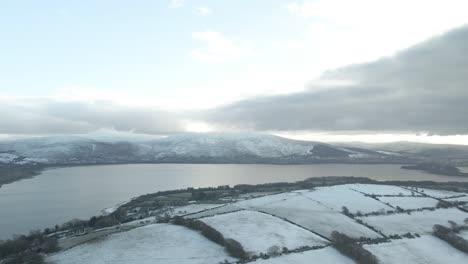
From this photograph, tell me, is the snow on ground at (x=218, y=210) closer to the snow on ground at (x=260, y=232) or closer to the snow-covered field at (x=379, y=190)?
the snow on ground at (x=260, y=232)

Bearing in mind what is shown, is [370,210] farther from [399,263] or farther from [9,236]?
[9,236]

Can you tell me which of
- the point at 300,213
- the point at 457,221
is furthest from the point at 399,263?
the point at 457,221

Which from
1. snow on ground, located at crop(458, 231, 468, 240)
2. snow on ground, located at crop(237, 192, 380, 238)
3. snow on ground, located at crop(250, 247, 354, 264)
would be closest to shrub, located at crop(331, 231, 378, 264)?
snow on ground, located at crop(250, 247, 354, 264)

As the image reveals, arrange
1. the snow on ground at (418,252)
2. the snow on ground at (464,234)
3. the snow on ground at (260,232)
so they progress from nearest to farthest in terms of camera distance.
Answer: the snow on ground at (418,252) < the snow on ground at (260,232) < the snow on ground at (464,234)

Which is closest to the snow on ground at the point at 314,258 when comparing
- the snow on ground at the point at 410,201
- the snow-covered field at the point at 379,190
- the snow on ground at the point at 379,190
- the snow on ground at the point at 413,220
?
the snow on ground at the point at 413,220

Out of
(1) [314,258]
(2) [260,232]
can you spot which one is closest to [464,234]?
(1) [314,258]

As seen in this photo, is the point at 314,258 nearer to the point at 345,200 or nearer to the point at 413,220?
the point at 413,220

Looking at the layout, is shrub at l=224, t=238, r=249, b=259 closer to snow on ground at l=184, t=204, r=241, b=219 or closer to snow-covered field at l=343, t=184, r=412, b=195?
snow on ground at l=184, t=204, r=241, b=219
